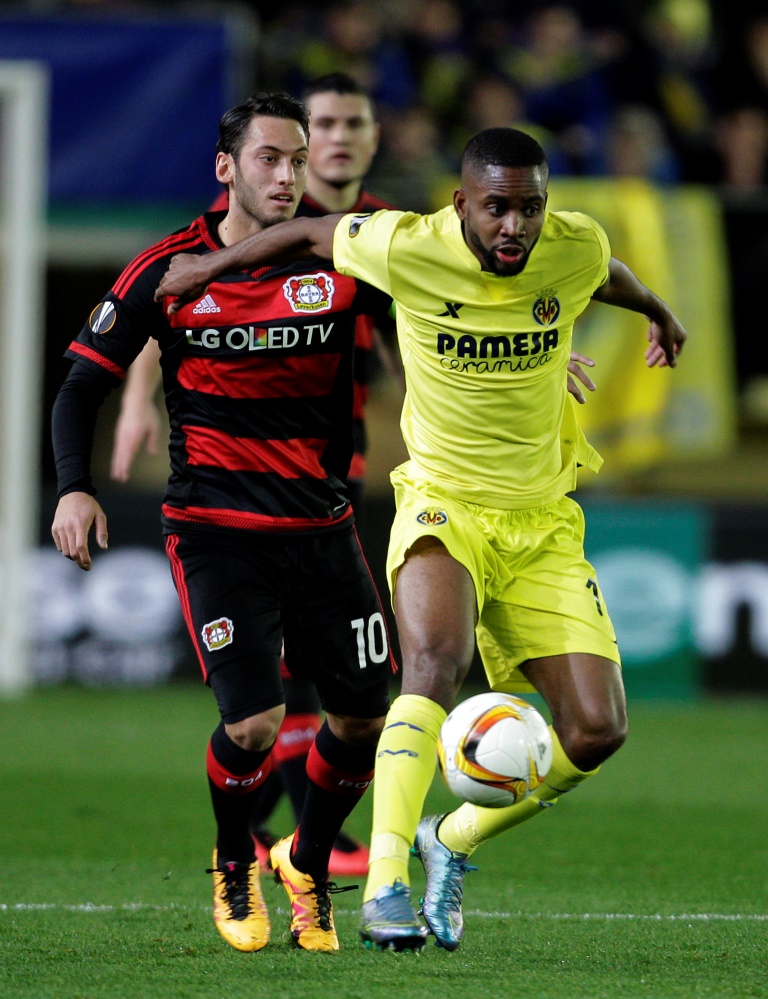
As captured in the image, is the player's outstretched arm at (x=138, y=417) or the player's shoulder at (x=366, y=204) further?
the player's shoulder at (x=366, y=204)

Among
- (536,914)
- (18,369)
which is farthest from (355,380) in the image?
(18,369)

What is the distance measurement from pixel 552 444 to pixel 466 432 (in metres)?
0.30

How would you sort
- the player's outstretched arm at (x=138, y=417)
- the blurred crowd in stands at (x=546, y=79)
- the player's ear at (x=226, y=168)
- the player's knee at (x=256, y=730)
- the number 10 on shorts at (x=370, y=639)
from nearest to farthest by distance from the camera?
the player's knee at (x=256, y=730) → the number 10 on shorts at (x=370, y=639) → the player's ear at (x=226, y=168) → the player's outstretched arm at (x=138, y=417) → the blurred crowd in stands at (x=546, y=79)

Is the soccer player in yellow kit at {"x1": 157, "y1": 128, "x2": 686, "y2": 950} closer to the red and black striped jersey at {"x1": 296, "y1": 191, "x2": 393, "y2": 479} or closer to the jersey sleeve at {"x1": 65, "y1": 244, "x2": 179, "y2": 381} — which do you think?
the jersey sleeve at {"x1": 65, "y1": 244, "x2": 179, "y2": 381}

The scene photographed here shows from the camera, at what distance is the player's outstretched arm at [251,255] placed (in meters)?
4.55

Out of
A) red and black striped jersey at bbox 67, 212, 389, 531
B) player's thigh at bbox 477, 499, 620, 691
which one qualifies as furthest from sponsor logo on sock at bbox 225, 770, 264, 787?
player's thigh at bbox 477, 499, 620, 691

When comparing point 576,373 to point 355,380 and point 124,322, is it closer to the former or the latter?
point 355,380

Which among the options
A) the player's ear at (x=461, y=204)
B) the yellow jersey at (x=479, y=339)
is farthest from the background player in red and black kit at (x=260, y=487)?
the player's ear at (x=461, y=204)

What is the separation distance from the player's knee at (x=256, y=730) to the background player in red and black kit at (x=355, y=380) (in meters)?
1.20

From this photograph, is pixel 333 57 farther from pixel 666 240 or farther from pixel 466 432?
pixel 466 432

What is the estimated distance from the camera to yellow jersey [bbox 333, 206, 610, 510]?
4598 mm

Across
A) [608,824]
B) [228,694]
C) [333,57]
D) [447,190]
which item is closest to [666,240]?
[447,190]

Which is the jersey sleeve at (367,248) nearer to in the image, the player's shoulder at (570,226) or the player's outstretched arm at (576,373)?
the player's shoulder at (570,226)

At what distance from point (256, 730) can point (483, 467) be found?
1.00m
